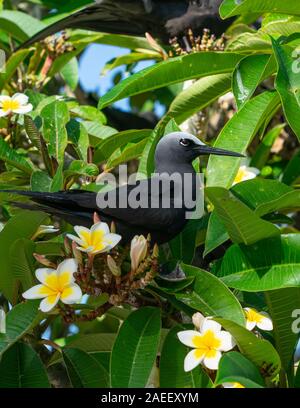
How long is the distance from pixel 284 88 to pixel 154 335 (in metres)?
0.81

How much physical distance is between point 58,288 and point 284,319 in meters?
0.62

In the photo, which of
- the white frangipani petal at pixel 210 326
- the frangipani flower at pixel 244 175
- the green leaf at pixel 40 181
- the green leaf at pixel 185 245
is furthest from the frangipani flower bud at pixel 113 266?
the frangipani flower at pixel 244 175

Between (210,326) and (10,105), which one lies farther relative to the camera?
(10,105)

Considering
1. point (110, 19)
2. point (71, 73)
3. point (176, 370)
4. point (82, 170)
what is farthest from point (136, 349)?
point (110, 19)

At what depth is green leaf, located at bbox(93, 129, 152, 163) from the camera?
123 inches

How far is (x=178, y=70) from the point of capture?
308cm

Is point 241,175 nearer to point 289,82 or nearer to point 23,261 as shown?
point 289,82

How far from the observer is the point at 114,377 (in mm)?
2254

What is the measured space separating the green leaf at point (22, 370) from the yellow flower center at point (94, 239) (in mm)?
343

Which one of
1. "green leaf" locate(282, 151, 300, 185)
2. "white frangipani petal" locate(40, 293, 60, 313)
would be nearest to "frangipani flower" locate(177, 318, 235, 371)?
"white frangipani petal" locate(40, 293, 60, 313)

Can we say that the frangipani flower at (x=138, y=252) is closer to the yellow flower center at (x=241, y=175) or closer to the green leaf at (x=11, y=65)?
the yellow flower center at (x=241, y=175)

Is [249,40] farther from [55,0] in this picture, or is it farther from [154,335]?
[55,0]

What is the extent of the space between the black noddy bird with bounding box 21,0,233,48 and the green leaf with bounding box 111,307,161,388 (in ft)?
6.97

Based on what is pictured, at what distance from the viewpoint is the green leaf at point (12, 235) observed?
2.54m
